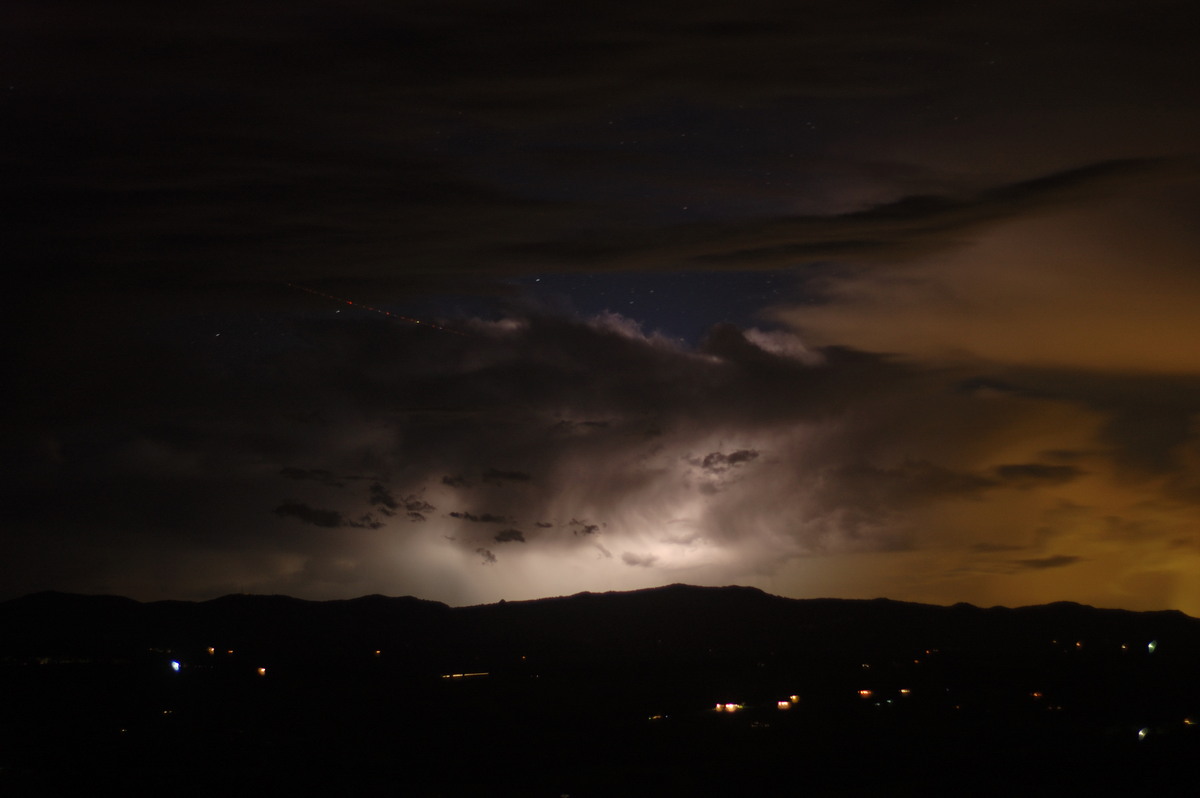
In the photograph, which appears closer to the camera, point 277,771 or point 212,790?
point 212,790

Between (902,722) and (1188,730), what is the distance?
24698 millimetres

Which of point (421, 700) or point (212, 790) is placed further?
point (421, 700)

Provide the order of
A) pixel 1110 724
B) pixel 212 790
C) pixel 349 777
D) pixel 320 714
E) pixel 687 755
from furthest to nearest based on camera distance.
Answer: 1. pixel 320 714
2. pixel 1110 724
3. pixel 687 755
4. pixel 349 777
5. pixel 212 790

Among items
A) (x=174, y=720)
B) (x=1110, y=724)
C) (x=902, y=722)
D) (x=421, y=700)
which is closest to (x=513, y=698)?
(x=421, y=700)

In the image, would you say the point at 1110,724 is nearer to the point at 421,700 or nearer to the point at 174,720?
the point at 421,700

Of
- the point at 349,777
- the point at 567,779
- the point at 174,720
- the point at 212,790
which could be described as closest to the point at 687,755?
the point at 567,779

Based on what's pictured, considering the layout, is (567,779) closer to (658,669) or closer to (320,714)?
(320,714)

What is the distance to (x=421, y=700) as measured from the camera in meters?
126

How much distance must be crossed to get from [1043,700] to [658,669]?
66.1 metres

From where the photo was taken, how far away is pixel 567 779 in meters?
72.8

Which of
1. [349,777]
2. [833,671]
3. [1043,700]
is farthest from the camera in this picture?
[833,671]

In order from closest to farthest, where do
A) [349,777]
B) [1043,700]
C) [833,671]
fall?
1. [349,777]
2. [1043,700]
3. [833,671]

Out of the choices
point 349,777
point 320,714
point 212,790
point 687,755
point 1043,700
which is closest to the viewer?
point 212,790

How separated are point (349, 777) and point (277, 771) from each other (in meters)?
6.25
